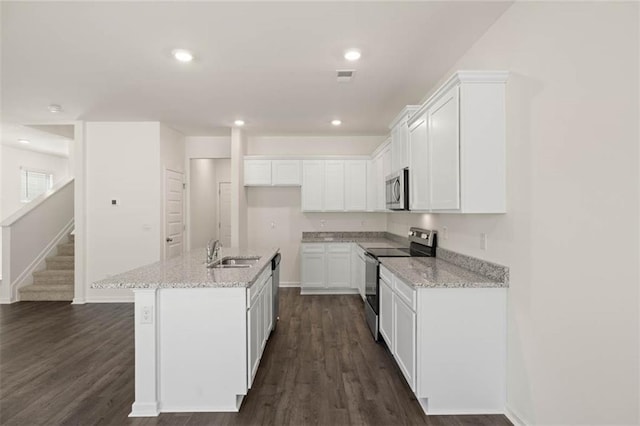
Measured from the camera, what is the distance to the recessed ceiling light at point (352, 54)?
2748mm

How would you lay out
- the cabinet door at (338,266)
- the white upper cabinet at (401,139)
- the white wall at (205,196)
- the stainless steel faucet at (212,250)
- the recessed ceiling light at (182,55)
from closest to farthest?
the recessed ceiling light at (182,55)
the stainless steel faucet at (212,250)
the white upper cabinet at (401,139)
the cabinet door at (338,266)
the white wall at (205,196)

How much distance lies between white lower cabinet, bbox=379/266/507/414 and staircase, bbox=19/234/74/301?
220 inches

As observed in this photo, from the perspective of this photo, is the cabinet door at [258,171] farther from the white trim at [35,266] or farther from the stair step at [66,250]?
the white trim at [35,266]

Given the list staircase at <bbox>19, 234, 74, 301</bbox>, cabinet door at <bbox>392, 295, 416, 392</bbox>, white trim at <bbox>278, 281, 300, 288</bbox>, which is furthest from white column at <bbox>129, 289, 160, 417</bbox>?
staircase at <bbox>19, 234, 74, 301</bbox>

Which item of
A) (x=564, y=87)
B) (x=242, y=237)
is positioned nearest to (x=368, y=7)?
(x=564, y=87)

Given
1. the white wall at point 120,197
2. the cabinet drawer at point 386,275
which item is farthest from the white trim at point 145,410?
the white wall at point 120,197

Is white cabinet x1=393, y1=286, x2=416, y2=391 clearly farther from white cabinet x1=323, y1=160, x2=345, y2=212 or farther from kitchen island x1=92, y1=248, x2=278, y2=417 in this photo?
white cabinet x1=323, y1=160, x2=345, y2=212

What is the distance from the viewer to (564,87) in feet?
5.67

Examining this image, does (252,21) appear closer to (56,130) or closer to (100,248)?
(100,248)

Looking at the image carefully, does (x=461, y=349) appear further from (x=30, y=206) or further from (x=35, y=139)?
(x=35, y=139)

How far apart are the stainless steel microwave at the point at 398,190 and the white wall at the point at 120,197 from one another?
11.5 feet

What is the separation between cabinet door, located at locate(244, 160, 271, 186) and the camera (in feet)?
18.6

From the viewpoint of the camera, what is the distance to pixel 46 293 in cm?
519

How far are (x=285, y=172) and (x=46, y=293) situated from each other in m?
4.27
